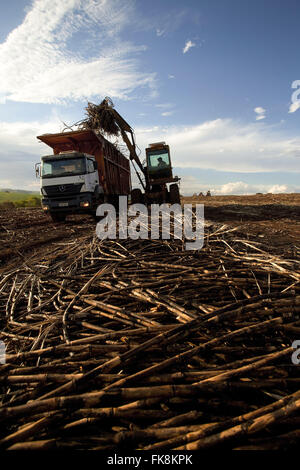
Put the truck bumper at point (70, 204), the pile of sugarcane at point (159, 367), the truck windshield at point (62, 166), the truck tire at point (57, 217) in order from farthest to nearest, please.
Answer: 1. the truck tire at point (57, 217)
2. the truck windshield at point (62, 166)
3. the truck bumper at point (70, 204)
4. the pile of sugarcane at point (159, 367)

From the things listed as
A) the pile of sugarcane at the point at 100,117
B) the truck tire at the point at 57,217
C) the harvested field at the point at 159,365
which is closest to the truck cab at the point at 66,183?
the truck tire at the point at 57,217

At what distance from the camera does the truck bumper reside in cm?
1104

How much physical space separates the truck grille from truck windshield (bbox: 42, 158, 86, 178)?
59 cm

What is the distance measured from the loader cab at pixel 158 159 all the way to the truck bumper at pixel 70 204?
5.46 metres

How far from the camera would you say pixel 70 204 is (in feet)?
36.2

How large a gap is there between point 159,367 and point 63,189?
1103cm

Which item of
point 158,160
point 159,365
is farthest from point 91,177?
point 159,365

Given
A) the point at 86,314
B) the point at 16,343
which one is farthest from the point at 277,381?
the point at 16,343

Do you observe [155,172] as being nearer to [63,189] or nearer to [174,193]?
[174,193]

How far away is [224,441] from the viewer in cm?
106

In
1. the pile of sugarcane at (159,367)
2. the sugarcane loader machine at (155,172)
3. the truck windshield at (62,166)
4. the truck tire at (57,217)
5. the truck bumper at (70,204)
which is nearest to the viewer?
the pile of sugarcane at (159,367)

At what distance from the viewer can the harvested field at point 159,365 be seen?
1128 mm

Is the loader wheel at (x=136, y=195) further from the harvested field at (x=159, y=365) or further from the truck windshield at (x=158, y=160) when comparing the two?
the harvested field at (x=159, y=365)
